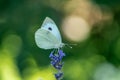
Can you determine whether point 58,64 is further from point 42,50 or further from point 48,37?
point 42,50

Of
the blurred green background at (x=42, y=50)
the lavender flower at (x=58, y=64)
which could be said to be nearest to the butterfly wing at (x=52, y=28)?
the lavender flower at (x=58, y=64)

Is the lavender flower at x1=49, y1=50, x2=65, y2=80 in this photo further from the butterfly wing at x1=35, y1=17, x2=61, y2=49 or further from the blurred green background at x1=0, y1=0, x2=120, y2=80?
the blurred green background at x1=0, y1=0, x2=120, y2=80

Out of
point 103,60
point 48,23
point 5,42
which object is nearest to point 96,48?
point 103,60

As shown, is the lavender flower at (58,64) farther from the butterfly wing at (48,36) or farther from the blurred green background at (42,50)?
the blurred green background at (42,50)

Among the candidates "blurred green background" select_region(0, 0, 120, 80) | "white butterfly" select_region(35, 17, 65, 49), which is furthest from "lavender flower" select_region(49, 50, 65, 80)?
"blurred green background" select_region(0, 0, 120, 80)

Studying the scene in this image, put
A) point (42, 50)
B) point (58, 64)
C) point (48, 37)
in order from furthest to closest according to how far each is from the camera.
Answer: point (42, 50) → point (48, 37) → point (58, 64)

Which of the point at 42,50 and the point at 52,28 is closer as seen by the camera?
the point at 52,28

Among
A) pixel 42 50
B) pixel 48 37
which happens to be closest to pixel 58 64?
pixel 48 37
